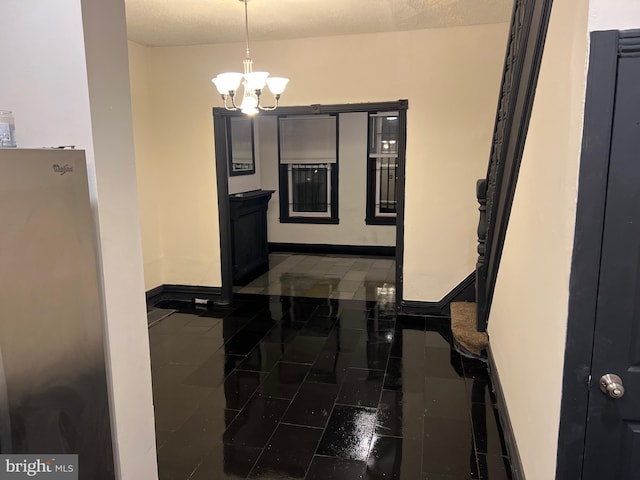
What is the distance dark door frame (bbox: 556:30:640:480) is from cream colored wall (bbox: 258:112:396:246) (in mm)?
5665

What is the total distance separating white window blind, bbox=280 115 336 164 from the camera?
23.4 feet

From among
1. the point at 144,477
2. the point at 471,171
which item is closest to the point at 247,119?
the point at 471,171

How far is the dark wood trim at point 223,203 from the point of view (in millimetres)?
4797

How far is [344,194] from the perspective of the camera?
23.7ft

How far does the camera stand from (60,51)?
155cm

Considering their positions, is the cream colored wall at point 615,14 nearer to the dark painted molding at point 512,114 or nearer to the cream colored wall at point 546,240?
the cream colored wall at point 546,240

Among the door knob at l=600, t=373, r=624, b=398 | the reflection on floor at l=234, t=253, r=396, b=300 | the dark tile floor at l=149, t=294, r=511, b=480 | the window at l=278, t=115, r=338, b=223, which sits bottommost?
the dark tile floor at l=149, t=294, r=511, b=480

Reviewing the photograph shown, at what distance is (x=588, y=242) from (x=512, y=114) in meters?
1.23

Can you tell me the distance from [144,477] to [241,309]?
292 cm

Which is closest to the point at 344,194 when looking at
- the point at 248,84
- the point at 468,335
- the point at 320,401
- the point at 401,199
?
the point at 401,199

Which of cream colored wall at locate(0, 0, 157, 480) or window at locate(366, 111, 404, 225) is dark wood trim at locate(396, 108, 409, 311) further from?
cream colored wall at locate(0, 0, 157, 480)

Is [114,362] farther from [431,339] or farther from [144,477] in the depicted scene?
[431,339]

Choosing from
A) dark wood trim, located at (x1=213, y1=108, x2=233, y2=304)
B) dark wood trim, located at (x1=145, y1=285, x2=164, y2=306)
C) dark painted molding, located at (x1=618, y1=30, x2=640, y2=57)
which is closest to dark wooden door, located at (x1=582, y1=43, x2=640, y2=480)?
dark painted molding, located at (x1=618, y1=30, x2=640, y2=57)

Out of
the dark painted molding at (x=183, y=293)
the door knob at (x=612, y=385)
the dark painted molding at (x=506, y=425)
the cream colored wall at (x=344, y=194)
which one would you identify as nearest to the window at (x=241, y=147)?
the cream colored wall at (x=344, y=194)
